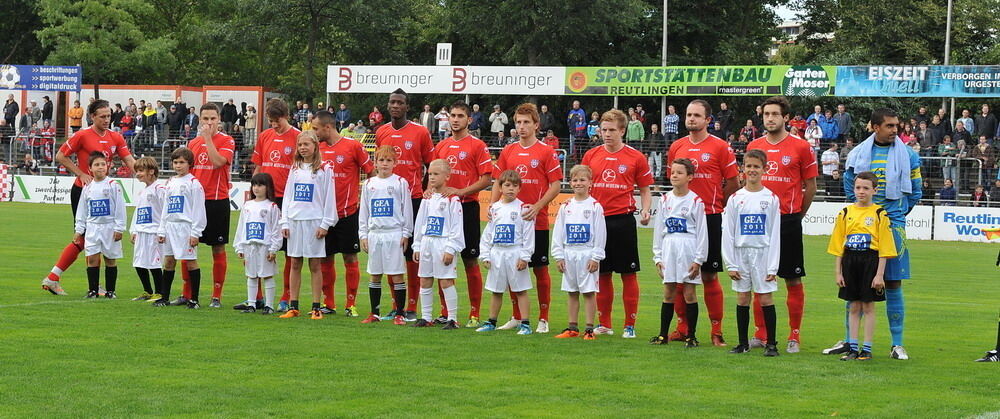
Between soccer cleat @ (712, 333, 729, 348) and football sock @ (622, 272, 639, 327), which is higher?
football sock @ (622, 272, 639, 327)

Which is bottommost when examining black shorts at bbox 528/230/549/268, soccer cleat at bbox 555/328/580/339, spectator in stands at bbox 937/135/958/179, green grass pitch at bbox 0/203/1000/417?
green grass pitch at bbox 0/203/1000/417

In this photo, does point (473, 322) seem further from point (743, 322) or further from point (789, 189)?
point (789, 189)

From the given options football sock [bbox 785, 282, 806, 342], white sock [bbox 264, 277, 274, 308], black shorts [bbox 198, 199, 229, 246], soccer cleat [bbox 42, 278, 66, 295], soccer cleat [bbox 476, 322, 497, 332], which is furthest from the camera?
soccer cleat [bbox 42, 278, 66, 295]

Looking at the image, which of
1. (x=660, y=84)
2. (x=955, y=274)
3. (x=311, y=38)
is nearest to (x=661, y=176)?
(x=660, y=84)

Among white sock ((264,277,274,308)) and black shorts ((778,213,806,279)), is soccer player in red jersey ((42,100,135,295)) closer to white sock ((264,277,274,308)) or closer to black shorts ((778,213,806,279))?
white sock ((264,277,274,308))

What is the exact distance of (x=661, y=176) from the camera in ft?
120

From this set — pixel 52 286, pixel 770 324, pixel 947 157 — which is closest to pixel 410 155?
pixel 770 324

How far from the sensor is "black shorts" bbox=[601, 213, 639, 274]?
11.8 metres

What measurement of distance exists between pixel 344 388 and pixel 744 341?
376cm

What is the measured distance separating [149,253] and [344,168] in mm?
2596

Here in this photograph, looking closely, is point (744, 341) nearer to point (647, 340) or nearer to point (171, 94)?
point (647, 340)

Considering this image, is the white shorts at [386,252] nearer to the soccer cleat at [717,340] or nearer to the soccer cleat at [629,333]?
the soccer cleat at [629,333]

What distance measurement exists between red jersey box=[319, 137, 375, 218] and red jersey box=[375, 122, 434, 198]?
1.26 ft

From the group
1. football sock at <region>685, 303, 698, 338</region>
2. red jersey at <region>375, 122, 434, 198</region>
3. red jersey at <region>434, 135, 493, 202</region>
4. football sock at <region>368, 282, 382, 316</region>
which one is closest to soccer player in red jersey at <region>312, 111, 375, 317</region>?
red jersey at <region>375, 122, 434, 198</region>
